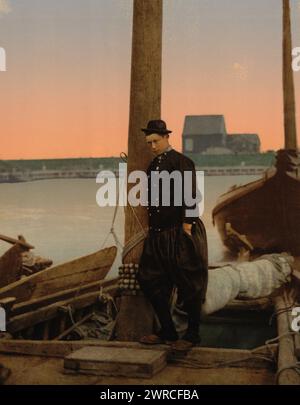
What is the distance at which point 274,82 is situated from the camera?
19.6 feet

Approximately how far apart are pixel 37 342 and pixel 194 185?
61.4 inches

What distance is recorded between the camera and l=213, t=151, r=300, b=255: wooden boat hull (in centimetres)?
686

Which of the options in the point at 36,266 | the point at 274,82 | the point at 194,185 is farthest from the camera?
the point at 36,266

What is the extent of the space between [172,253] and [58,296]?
1.55 meters

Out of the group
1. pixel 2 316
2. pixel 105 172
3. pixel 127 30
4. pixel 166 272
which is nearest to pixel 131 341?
pixel 166 272

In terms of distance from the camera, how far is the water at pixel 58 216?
5809mm

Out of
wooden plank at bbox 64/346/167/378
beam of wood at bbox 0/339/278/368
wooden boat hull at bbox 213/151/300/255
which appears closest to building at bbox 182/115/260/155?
wooden boat hull at bbox 213/151/300/255

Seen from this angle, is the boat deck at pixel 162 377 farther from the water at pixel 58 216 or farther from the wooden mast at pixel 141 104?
the water at pixel 58 216

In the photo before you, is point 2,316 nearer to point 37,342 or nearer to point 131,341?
point 37,342

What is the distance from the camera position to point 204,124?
18.3ft

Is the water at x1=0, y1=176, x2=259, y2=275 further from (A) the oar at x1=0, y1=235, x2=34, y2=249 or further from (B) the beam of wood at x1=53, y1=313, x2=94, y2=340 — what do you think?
(B) the beam of wood at x1=53, y1=313, x2=94, y2=340

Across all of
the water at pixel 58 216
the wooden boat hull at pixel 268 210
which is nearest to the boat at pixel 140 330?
the water at pixel 58 216

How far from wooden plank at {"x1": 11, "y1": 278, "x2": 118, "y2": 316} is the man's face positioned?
5.55 feet

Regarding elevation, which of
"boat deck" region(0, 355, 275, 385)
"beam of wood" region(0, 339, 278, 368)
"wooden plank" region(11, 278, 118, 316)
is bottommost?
"boat deck" region(0, 355, 275, 385)
